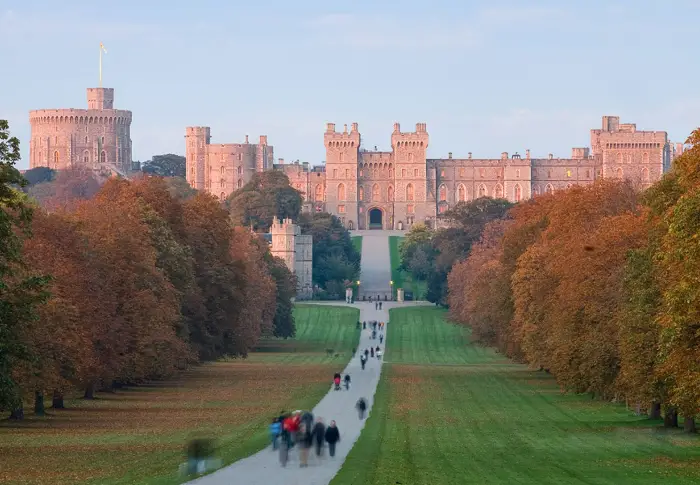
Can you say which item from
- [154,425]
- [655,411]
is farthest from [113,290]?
[655,411]

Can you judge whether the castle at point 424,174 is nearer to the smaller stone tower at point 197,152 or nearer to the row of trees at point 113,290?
the smaller stone tower at point 197,152

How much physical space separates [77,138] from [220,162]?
17.6 meters

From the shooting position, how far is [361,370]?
2235 inches

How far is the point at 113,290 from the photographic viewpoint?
4091cm

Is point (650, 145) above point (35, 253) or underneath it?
above

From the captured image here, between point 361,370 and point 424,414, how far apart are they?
19.4 m

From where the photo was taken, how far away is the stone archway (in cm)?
16625

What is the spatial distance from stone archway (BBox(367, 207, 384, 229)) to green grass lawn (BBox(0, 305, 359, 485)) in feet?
348

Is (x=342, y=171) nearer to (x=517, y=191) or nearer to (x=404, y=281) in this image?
(x=517, y=191)

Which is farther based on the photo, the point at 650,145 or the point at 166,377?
the point at 650,145

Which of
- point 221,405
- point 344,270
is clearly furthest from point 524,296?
point 344,270

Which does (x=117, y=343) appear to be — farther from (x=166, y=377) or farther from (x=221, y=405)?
(x=166, y=377)

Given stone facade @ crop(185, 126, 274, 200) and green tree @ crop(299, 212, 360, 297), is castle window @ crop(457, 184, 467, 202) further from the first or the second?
green tree @ crop(299, 212, 360, 297)

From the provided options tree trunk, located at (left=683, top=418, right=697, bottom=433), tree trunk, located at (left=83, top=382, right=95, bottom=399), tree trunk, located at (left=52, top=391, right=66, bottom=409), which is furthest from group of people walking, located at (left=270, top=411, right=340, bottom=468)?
tree trunk, located at (left=83, top=382, right=95, bottom=399)
